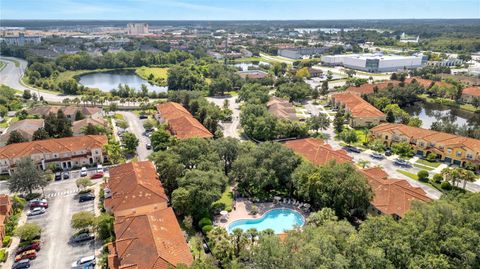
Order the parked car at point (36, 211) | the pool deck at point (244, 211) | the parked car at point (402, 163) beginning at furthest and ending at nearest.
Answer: the parked car at point (402, 163) → the parked car at point (36, 211) → the pool deck at point (244, 211)

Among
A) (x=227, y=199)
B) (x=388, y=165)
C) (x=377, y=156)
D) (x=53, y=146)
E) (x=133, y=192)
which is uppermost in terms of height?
(x=53, y=146)

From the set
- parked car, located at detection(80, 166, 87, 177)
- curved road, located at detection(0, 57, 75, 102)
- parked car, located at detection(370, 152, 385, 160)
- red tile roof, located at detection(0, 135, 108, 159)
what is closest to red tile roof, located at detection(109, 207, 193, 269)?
parked car, located at detection(80, 166, 87, 177)

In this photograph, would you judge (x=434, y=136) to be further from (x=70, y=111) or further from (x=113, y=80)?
(x=113, y=80)

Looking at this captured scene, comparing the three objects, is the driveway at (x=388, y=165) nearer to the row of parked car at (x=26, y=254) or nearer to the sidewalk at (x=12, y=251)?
the row of parked car at (x=26, y=254)

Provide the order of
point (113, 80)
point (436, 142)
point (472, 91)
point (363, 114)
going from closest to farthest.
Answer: point (436, 142)
point (363, 114)
point (472, 91)
point (113, 80)

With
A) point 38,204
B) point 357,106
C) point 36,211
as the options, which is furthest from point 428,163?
point 38,204

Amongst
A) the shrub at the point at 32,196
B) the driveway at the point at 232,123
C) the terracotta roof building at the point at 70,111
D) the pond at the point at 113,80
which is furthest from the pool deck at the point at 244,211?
the pond at the point at 113,80

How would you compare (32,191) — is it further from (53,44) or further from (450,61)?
(53,44)
